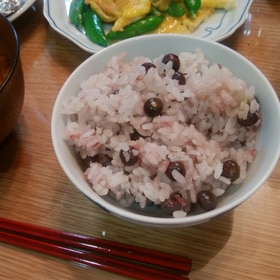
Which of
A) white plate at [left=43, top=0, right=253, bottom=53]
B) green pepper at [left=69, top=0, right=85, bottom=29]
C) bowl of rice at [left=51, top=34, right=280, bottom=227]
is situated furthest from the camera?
green pepper at [left=69, top=0, right=85, bottom=29]

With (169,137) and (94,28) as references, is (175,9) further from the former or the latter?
(169,137)

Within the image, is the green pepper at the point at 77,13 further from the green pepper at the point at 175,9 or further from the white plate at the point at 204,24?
the green pepper at the point at 175,9

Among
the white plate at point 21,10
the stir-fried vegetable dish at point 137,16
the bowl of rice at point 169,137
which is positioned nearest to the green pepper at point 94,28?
the stir-fried vegetable dish at point 137,16

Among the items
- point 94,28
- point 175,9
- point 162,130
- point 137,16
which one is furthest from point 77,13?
point 162,130

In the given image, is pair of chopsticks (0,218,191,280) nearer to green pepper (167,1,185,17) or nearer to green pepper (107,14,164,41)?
green pepper (107,14,164,41)

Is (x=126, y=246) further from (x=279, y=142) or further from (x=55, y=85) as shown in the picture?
(x=55, y=85)

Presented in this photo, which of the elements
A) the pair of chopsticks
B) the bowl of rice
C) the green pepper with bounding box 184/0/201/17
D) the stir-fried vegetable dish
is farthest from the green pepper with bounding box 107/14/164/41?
the pair of chopsticks
